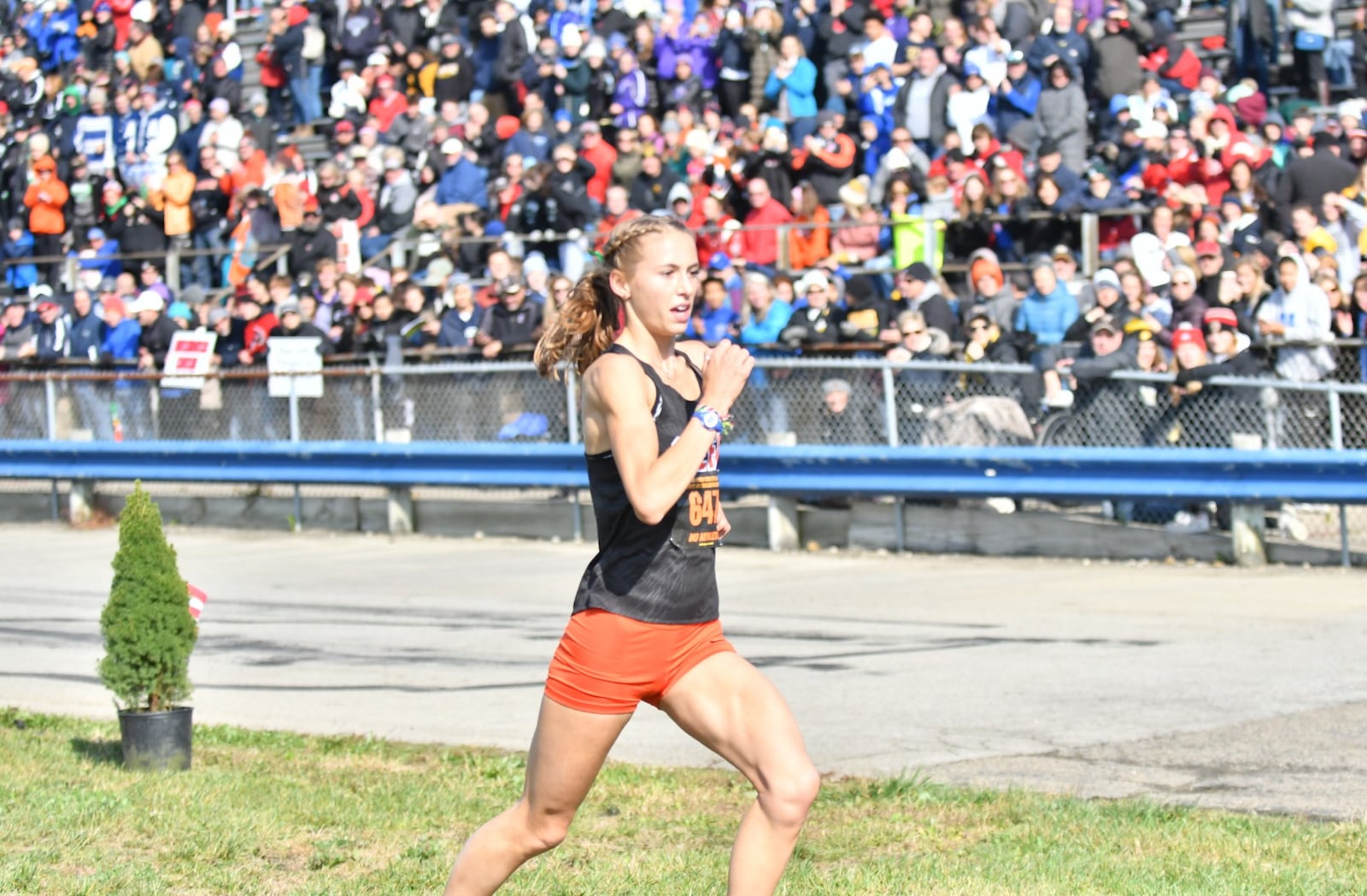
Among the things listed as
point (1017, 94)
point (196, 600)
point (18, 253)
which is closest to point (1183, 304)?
point (1017, 94)

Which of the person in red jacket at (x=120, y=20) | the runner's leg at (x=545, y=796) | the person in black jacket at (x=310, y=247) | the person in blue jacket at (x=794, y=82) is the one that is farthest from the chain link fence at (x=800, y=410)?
the person in red jacket at (x=120, y=20)

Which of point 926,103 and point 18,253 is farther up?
point 926,103

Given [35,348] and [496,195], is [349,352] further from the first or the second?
→ [35,348]

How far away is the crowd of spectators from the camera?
15.3 meters

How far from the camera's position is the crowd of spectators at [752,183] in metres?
15.3

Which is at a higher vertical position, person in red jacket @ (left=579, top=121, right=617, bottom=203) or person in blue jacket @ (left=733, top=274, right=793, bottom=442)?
person in red jacket @ (left=579, top=121, right=617, bottom=203)

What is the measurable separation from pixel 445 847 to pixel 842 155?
13.2 metres

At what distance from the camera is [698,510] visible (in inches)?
190

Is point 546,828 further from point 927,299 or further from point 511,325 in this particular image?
point 511,325

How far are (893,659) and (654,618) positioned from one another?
19.3 feet

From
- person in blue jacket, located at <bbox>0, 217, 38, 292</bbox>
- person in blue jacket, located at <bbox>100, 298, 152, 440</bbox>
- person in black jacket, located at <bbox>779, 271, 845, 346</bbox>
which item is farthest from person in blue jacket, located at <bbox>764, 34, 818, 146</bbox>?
person in blue jacket, located at <bbox>0, 217, 38, 292</bbox>

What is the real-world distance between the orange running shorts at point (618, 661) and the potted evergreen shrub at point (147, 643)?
3420 mm

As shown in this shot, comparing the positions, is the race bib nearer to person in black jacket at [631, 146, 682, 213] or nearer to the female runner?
the female runner

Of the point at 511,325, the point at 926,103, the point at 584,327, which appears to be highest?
the point at 926,103
